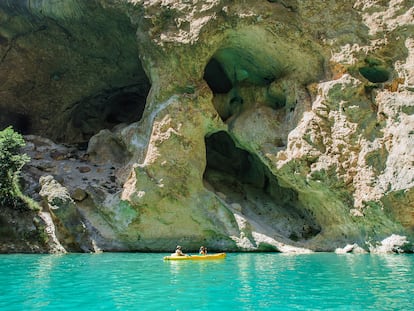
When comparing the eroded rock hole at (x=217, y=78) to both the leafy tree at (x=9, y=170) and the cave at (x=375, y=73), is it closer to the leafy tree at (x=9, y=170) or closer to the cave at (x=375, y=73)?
the cave at (x=375, y=73)

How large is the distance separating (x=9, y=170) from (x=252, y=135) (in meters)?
10.9

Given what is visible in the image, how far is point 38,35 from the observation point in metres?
25.4

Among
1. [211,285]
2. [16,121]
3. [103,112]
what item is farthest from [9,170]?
[211,285]

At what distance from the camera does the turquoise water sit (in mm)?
7859

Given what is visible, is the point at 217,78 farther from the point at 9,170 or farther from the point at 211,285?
the point at 211,285

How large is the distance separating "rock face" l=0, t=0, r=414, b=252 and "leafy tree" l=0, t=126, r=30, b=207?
1.16 meters

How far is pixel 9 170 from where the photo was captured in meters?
20.0

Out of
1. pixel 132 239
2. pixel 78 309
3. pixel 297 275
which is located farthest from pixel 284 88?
pixel 78 309

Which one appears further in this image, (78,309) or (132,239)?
(132,239)

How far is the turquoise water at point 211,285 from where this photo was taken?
786 centimetres

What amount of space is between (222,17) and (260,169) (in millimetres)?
8071

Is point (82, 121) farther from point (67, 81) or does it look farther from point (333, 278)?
point (333, 278)

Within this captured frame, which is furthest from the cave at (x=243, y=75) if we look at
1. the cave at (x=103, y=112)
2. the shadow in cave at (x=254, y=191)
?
the cave at (x=103, y=112)

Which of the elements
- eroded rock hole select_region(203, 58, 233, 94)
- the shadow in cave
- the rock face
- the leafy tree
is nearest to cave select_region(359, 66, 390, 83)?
the rock face
